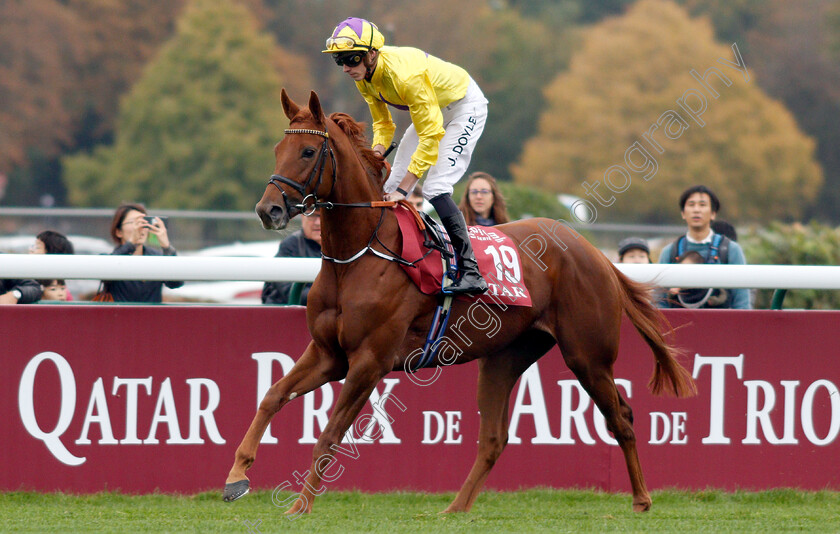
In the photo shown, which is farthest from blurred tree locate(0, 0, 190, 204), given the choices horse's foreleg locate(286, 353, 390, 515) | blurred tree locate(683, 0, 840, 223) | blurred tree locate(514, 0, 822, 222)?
horse's foreleg locate(286, 353, 390, 515)

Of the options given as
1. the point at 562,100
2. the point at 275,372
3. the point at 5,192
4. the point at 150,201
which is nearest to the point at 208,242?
the point at 275,372

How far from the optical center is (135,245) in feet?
21.6

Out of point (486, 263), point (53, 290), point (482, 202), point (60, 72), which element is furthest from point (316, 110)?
point (60, 72)

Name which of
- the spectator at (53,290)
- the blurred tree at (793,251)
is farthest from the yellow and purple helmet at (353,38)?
the blurred tree at (793,251)

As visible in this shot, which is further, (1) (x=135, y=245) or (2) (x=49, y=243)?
(2) (x=49, y=243)

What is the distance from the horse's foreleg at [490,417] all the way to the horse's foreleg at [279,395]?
946mm

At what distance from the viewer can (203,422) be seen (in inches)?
227

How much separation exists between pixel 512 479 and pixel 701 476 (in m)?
1.08

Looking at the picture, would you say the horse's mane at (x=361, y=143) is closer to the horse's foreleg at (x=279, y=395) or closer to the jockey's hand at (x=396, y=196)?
the jockey's hand at (x=396, y=196)

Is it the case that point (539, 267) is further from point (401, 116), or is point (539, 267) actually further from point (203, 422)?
point (401, 116)

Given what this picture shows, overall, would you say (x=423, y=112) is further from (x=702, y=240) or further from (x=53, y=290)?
(x=53, y=290)

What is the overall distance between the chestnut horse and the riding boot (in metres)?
0.15

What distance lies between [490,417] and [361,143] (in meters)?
1.58

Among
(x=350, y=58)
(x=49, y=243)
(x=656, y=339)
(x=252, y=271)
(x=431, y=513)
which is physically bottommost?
(x=431, y=513)
